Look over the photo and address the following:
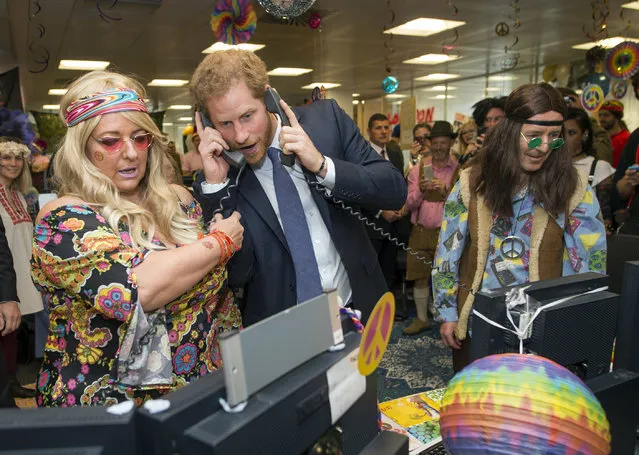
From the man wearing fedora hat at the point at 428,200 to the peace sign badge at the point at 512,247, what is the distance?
7.68 feet

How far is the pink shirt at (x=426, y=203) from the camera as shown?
424 cm

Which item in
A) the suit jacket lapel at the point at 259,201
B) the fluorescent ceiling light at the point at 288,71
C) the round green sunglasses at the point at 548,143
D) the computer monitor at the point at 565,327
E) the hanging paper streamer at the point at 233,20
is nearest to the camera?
the computer monitor at the point at 565,327

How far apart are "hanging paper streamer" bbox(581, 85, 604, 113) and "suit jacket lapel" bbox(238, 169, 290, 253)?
5.25 metres

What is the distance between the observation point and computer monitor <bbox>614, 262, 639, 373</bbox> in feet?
3.39

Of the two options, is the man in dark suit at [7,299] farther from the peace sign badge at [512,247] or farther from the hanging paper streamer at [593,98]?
the hanging paper streamer at [593,98]

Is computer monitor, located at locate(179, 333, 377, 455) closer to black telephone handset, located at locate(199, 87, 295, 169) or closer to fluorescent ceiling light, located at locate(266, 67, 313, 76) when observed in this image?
black telephone handset, located at locate(199, 87, 295, 169)

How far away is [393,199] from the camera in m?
1.63

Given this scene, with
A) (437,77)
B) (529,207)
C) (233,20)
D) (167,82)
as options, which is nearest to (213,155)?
(529,207)

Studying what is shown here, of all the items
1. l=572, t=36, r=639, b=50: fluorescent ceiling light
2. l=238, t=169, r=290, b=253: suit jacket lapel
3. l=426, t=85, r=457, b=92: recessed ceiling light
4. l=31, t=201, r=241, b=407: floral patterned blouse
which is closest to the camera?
l=31, t=201, r=241, b=407: floral patterned blouse

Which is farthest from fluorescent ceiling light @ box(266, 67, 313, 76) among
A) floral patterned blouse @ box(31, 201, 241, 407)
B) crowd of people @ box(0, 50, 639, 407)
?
floral patterned blouse @ box(31, 201, 241, 407)

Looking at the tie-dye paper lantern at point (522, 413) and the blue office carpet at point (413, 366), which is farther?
the blue office carpet at point (413, 366)

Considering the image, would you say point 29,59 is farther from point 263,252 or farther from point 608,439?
point 608,439

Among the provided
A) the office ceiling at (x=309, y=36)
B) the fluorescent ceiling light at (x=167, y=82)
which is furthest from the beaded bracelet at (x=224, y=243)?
the fluorescent ceiling light at (x=167, y=82)

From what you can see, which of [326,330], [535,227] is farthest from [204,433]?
[535,227]
